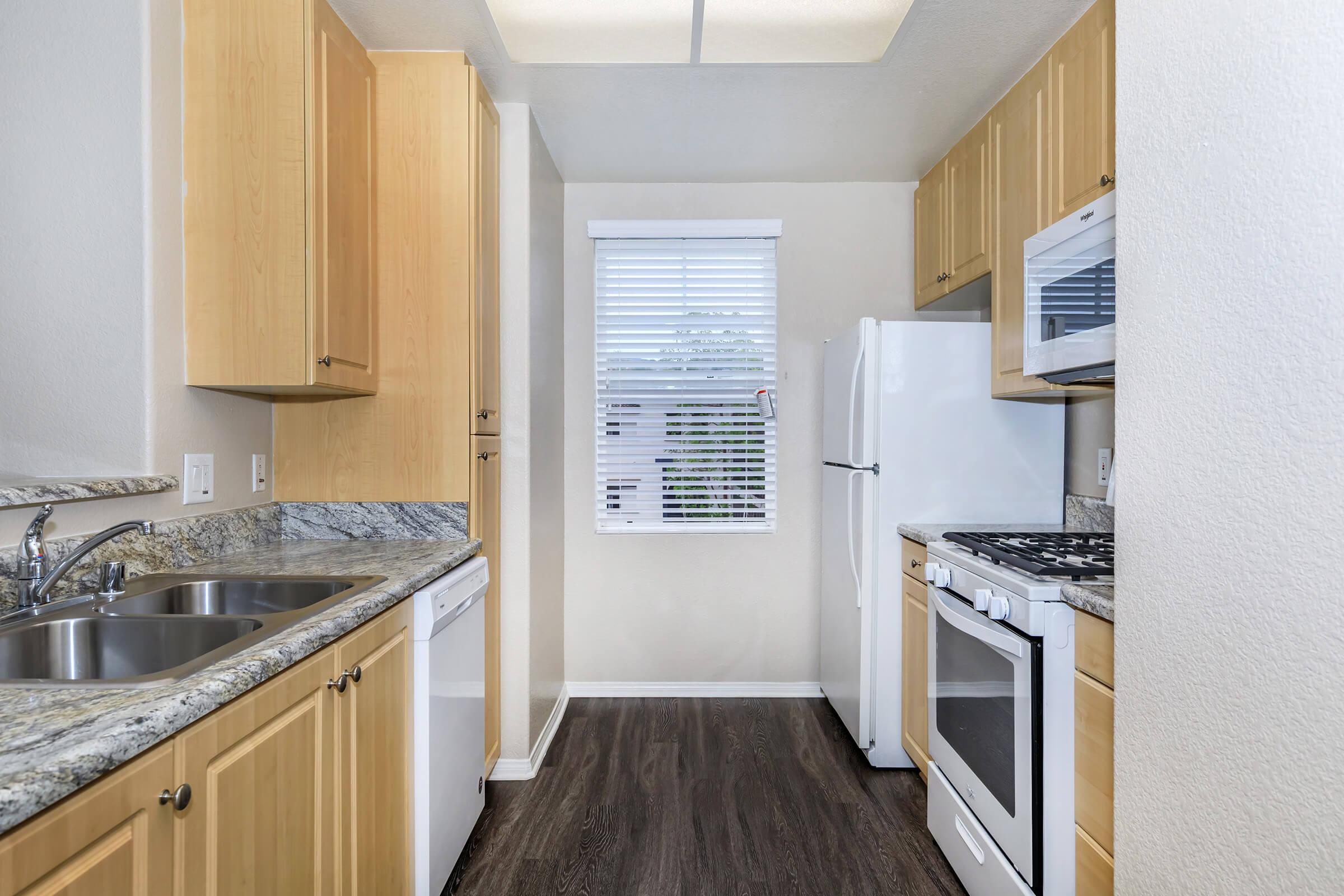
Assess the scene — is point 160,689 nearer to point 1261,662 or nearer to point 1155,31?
point 1261,662

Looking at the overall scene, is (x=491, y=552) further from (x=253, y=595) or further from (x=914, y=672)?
(x=914, y=672)

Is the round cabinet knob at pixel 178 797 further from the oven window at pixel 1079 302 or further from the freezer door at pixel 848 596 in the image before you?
the freezer door at pixel 848 596

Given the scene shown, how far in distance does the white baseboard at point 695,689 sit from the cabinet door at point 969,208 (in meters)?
1.99

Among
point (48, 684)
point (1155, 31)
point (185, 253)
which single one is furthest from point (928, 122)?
point (48, 684)

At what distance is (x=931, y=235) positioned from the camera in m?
2.86

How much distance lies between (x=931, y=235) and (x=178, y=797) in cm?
307

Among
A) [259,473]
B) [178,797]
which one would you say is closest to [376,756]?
[178,797]

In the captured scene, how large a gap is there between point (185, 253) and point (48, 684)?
3.96ft

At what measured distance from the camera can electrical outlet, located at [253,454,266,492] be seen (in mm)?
1964

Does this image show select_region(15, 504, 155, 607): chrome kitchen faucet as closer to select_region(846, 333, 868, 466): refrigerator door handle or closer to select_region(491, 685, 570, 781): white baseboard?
select_region(491, 685, 570, 781): white baseboard

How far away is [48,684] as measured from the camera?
0.88 m

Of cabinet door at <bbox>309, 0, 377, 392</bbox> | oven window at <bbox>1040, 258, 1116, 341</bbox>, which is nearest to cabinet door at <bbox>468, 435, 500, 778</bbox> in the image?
cabinet door at <bbox>309, 0, 377, 392</bbox>

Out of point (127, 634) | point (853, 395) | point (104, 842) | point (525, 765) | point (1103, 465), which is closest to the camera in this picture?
point (104, 842)

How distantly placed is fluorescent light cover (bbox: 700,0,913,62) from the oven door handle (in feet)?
5.73
